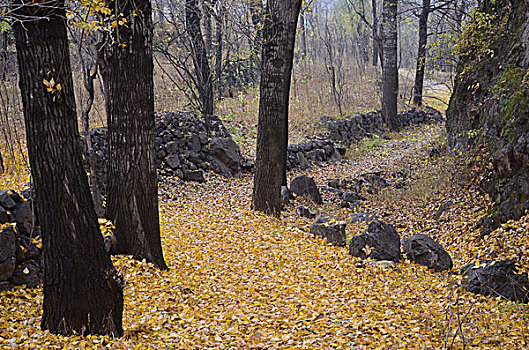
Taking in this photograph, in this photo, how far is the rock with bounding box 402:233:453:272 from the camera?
5.84 meters

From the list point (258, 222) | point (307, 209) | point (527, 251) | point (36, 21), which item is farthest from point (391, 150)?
point (36, 21)

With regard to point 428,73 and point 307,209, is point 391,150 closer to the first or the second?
point 307,209

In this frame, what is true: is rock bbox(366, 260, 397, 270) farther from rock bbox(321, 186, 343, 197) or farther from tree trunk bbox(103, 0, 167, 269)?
rock bbox(321, 186, 343, 197)

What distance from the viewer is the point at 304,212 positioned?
8500 mm

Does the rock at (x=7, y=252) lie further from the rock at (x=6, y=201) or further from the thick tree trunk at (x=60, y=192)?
the thick tree trunk at (x=60, y=192)

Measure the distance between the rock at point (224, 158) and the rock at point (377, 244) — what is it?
18.9 feet

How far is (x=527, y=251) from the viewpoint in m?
5.05

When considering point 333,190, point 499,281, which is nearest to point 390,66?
point 333,190

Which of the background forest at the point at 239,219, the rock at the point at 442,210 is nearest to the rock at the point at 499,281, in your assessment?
the background forest at the point at 239,219

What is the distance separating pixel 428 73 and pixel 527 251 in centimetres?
3132

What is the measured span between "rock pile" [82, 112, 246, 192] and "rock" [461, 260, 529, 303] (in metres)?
7.50

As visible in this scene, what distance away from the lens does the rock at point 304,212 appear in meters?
8.46

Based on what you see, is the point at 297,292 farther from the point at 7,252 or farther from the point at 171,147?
the point at 171,147

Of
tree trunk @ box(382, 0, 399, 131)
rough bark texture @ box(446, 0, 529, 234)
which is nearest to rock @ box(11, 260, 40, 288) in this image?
rough bark texture @ box(446, 0, 529, 234)
